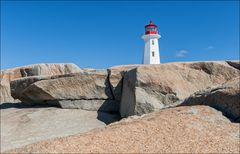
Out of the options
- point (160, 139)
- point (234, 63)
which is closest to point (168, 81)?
point (234, 63)

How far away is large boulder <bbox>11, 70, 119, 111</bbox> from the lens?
38.6 ft

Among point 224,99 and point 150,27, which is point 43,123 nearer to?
point 224,99

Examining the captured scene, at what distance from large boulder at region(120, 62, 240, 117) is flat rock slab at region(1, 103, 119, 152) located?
1344mm

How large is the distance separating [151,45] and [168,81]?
18.7 m

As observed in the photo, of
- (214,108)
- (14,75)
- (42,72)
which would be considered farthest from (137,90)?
(14,75)

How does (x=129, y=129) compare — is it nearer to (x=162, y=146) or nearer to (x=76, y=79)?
(x=162, y=146)

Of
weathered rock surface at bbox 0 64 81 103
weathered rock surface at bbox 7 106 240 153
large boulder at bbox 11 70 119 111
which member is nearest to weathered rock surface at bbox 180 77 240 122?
weathered rock surface at bbox 7 106 240 153

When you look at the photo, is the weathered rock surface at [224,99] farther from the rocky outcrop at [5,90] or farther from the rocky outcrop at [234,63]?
the rocky outcrop at [5,90]

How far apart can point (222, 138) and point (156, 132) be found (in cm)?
107

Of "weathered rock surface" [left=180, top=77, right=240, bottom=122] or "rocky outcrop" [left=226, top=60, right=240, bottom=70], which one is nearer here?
"weathered rock surface" [left=180, top=77, right=240, bottom=122]

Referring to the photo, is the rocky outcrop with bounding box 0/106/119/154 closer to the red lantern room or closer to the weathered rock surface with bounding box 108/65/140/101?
the weathered rock surface with bounding box 108/65/140/101

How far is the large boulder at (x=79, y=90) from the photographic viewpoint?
11.8m

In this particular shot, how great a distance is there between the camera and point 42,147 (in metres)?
4.57

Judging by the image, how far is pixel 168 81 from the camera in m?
9.53
